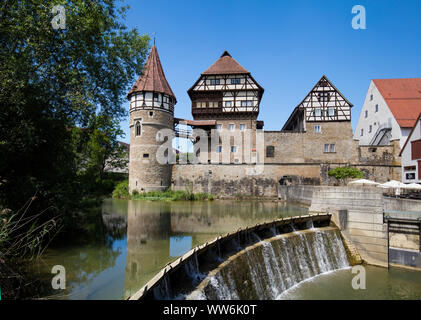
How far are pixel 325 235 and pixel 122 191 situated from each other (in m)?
20.9

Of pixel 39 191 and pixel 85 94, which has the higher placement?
pixel 85 94

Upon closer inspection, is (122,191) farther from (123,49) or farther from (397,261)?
(397,261)

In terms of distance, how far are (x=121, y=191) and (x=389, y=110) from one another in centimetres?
2978

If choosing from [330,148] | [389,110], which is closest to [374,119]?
[389,110]

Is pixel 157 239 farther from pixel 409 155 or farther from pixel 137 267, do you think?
pixel 409 155

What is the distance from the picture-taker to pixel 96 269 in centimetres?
621

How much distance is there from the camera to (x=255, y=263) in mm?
7238

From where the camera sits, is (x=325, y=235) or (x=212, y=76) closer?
(x=325, y=235)

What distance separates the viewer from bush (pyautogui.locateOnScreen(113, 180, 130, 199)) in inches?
1001

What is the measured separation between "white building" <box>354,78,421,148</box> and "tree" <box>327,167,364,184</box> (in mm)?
6512

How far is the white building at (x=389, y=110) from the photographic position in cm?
2617

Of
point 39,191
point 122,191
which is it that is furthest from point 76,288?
point 122,191

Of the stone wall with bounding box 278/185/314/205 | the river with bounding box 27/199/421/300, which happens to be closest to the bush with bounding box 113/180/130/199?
the river with bounding box 27/199/421/300
